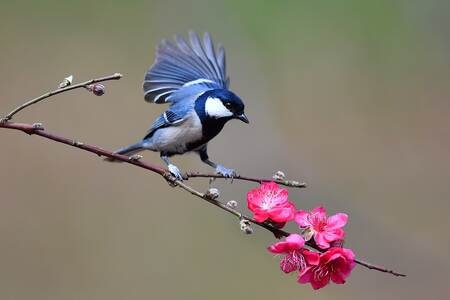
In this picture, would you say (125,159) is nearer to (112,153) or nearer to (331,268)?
(112,153)

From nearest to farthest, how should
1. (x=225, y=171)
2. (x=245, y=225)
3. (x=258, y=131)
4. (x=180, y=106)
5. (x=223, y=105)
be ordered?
1. (x=245, y=225)
2. (x=225, y=171)
3. (x=223, y=105)
4. (x=180, y=106)
5. (x=258, y=131)

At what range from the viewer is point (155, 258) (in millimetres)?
3035

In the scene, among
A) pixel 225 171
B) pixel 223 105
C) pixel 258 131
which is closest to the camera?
pixel 225 171

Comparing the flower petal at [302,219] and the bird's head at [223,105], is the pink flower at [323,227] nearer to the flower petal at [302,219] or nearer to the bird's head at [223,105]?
the flower petal at [302,219]

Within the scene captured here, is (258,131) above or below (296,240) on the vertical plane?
above

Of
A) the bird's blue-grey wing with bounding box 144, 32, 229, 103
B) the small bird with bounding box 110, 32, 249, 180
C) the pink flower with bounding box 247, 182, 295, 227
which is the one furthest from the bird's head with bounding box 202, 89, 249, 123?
the pink flower with bounding box 247, 182, 295, 227

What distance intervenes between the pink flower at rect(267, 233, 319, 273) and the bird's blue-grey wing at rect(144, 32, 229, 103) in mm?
708

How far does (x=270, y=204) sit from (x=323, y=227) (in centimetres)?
9

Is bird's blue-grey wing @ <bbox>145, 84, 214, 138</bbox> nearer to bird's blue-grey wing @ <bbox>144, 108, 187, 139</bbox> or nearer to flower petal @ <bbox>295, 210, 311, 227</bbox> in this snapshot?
bird's blue-grey wing @ <bbox>144, 108, 187, 139</bbox>

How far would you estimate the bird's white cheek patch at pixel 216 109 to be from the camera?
168cm

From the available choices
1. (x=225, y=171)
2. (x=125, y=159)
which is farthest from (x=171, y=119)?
(x=125, y=159)

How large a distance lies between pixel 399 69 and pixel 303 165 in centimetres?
72

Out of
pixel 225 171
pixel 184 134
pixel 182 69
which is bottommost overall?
pixel 225 171

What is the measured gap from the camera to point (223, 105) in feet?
5.51
